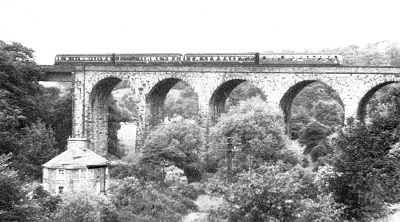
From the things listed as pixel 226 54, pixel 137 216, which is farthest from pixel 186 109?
pixel 137 216

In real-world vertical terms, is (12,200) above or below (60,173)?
above

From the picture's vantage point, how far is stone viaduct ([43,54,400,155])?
132 ft

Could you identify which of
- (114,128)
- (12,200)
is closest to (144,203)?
(12,200)

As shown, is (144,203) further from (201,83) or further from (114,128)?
(114,128)

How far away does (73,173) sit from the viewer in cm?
3653

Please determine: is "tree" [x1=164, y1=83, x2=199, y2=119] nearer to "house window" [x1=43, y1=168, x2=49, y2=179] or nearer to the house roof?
the house roof

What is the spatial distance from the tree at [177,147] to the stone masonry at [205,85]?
320 cm

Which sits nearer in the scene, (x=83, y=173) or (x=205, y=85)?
(x=83, y=173)

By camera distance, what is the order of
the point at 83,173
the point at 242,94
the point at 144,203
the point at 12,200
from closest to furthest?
the point at 12,200, the point at 144,203, the point at 83,173, the point at 242,94

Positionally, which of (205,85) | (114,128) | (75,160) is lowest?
(114,128)

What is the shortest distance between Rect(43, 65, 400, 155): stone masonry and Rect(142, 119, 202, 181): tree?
3198mm

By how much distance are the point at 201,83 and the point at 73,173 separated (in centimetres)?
1470

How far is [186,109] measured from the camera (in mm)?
85250

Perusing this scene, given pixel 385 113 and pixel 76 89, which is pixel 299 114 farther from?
pixel 385 113
